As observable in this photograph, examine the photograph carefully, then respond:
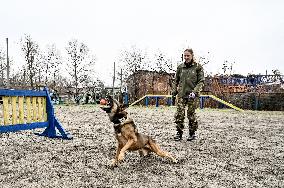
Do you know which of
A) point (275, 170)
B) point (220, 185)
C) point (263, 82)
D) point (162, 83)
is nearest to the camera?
point (220, 185)

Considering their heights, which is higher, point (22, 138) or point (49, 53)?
point (49, 53)

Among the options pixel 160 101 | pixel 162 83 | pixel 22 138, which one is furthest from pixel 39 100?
pixel 162 83

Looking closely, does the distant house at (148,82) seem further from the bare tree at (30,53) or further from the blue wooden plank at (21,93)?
the blue wooden plank at (21,93)

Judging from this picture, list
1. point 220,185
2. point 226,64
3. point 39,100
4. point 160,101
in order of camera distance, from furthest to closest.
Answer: point 226,64 < point 160,101 < point 39,100 < point 220,185

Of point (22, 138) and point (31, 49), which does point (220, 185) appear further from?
point (31, 49)

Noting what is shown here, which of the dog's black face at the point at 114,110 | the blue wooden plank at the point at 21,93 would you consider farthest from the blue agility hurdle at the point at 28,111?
the dog's black face at the point at 114,110

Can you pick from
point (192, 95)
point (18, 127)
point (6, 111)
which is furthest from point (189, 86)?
point (6, 111)

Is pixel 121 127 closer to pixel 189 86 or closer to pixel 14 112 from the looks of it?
pixel 14 112

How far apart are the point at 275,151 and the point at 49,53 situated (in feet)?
145

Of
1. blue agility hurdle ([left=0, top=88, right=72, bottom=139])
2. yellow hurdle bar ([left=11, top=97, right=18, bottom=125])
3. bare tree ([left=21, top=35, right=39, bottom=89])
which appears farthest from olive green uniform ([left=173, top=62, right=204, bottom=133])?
bare tree ([left=21, top=35, right=39, bottom=89])

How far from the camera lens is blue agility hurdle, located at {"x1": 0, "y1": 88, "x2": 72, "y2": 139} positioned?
18.9ft

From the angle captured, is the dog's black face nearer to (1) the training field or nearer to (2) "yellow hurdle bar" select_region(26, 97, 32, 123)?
(1) the training field

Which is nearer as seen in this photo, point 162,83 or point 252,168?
point 252,168

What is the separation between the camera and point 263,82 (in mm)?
25312
